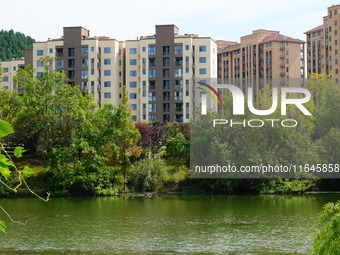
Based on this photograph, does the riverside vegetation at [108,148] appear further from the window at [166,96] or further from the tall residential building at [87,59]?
the tall residential building at [87,59]

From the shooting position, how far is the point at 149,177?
4178cm

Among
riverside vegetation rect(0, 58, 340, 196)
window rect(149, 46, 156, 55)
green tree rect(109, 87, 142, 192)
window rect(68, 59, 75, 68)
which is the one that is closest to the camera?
riverside vegetation rect(0, 58, 340, 196)

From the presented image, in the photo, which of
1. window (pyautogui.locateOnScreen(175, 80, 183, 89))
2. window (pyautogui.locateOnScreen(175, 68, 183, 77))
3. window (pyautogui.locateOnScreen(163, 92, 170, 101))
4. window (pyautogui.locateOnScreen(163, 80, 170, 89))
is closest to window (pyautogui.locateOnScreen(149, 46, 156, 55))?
window (pyautogui.locateOnScreen(175, 68, 183, 77))

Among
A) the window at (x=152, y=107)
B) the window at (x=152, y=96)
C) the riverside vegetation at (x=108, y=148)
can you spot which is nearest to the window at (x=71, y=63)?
the window at (x=152, y=96)

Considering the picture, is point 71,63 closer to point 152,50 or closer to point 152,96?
point 152,50

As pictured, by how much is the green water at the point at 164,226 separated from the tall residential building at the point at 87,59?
42.3m

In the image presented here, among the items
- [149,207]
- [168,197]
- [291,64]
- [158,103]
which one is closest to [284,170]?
[168,197]

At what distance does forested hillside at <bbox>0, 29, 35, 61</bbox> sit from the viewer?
13175 centimetres

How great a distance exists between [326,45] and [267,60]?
12120 millimetres

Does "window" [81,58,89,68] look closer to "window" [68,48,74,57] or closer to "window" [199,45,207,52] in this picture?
"window" [68,48,74,57]

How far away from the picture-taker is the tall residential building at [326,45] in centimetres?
10506

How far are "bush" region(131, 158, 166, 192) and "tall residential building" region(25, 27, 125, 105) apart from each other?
3632cm

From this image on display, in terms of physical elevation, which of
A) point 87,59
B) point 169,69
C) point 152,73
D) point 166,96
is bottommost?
point 166,96

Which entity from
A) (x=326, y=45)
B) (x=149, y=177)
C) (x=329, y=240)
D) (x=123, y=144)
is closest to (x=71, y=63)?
(x=123, y=144)
